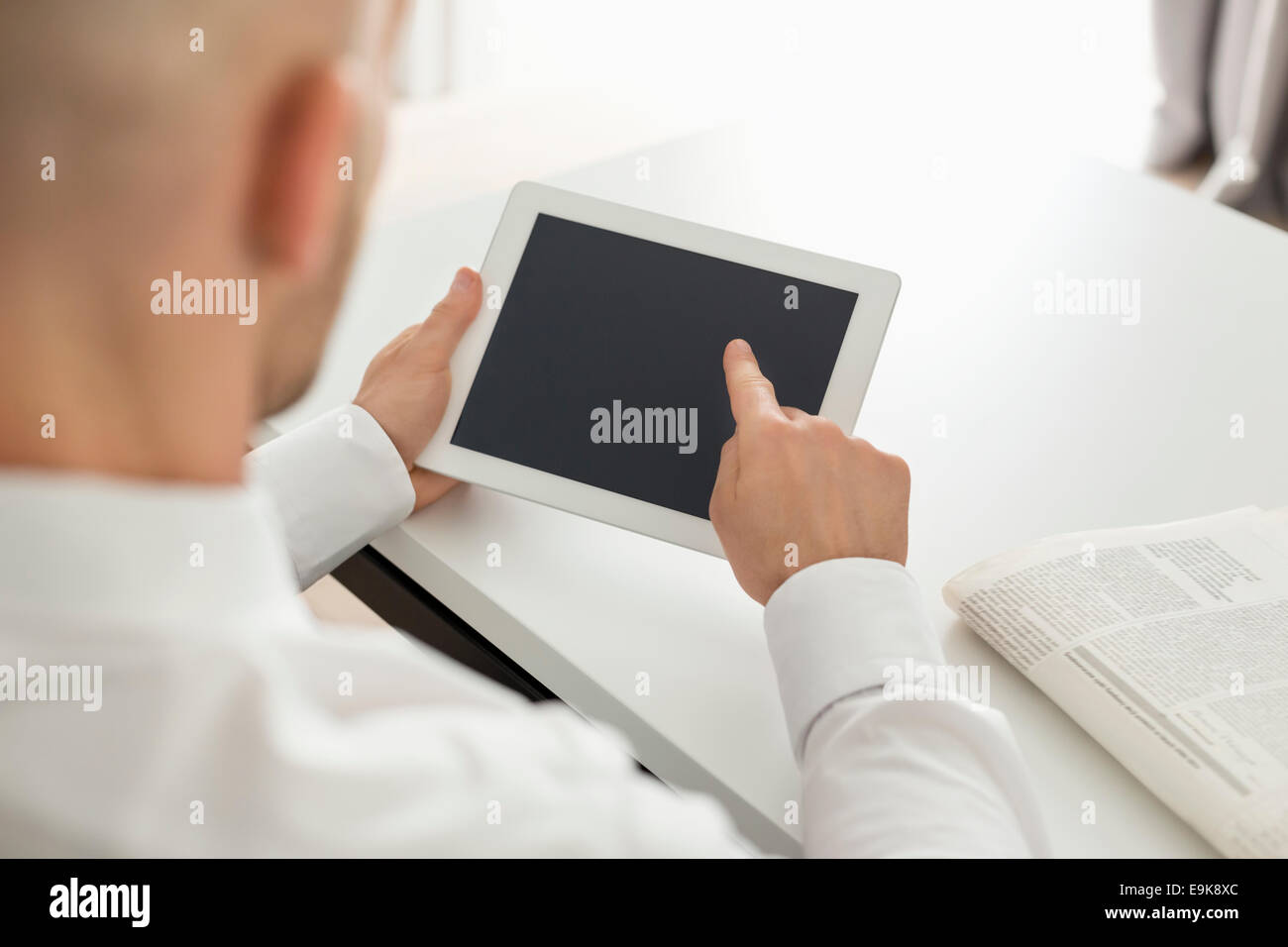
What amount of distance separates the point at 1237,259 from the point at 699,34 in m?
2.95

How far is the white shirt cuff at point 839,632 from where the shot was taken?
0.73m

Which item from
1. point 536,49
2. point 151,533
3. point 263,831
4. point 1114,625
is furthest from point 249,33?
point 536,49

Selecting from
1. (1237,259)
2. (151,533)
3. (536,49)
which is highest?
(536,49)

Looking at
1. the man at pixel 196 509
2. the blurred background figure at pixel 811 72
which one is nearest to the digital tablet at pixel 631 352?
the man at pixel 196 509

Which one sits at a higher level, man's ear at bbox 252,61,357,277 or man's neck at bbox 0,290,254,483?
man's ear at bbox 252,61,357,277

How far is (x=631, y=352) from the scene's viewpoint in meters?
0.95

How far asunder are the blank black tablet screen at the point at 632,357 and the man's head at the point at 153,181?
0.47m

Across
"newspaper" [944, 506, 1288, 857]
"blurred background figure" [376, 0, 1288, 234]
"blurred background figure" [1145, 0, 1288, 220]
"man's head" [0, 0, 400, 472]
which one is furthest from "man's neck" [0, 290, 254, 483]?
"blurred background figure" [1145, 0, 1288, 220]

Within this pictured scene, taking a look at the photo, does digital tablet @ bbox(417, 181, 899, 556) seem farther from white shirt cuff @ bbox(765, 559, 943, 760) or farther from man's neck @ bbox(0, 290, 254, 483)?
man's neck @ bbox(0, 290, 254, 483)

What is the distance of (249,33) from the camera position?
42 cm

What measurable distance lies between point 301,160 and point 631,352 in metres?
0.53

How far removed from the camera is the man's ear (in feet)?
1.42

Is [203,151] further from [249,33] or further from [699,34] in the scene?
[699,34]

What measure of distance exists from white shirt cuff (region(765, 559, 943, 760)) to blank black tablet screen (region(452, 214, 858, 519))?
0.46 ft
